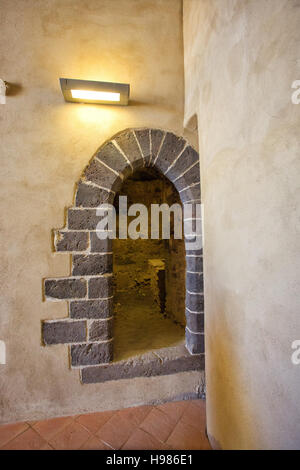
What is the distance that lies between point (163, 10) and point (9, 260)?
2.81 m

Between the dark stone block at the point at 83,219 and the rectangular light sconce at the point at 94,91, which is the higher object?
the rectangular light sconce at the point at 94,91

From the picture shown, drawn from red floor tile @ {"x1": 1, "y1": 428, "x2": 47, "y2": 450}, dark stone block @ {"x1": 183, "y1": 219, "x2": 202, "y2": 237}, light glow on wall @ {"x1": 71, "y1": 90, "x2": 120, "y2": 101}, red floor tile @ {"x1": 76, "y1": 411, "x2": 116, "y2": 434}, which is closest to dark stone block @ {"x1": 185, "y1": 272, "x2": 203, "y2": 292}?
dark stone block @ {"x1": 183, "y1": 219, "x2": 202, "y2": 237}

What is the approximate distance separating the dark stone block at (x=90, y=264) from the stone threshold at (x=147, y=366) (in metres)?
0.83

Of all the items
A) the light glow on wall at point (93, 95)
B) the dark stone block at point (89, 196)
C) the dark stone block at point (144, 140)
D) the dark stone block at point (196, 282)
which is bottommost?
the dark stone block at point (196, 282)

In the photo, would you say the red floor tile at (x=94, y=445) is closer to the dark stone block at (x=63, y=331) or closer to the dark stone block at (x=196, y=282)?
the dark stone block at (x=63, y=331)

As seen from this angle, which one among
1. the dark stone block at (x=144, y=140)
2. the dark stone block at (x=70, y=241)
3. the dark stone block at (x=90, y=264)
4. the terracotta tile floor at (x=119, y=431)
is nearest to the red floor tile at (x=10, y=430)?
the terracotta tile floor at (x=119, y=431)

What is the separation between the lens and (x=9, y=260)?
191 cm

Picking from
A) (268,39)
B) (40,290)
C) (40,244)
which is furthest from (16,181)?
(268,39)

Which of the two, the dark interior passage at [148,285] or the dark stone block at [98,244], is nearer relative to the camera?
the dark stone block at [98,244]

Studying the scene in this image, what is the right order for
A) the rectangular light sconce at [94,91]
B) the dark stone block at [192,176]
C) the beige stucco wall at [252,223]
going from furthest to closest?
1. the dark stone block at [192,176]
2. the rectangular light sconce at [94,91]
3. the beige stucco wall at [252,223]

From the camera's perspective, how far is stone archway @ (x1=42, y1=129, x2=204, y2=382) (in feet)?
6.42

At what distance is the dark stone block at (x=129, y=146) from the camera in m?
2.08
